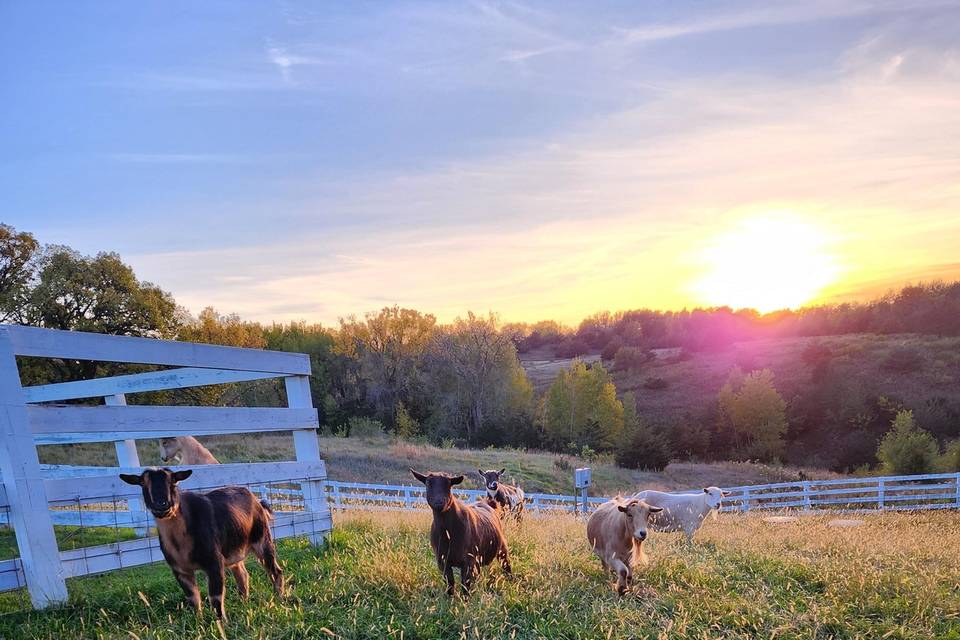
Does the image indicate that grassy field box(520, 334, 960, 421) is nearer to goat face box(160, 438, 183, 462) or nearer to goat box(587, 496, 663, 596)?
goat face box(160, 438, 183, 462)

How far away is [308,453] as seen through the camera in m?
8.97

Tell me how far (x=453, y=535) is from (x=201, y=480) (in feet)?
9.70

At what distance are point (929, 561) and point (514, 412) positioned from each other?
4993 cm

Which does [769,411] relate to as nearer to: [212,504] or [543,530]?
[543,530]

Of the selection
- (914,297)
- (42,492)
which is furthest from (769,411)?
(42,492)

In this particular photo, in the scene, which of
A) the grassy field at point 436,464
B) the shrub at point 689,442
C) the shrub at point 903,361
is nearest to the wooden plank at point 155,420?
the grassy field at point 436,464

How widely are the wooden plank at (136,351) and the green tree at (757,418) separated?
5537cm

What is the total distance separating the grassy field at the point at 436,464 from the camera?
102 feet

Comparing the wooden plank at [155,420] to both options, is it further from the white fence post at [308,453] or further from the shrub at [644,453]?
the shrub at [644,453]

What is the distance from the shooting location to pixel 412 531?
1011 cm

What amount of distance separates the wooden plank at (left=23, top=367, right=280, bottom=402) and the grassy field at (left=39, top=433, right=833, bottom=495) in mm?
18416

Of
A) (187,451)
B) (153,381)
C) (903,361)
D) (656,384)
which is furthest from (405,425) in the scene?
(903,361)

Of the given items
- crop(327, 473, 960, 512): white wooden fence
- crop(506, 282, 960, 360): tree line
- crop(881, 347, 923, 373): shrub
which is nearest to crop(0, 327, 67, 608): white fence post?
crop(327, 473, 960, 512): white wooden fence

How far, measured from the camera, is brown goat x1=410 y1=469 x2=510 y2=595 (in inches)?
266
